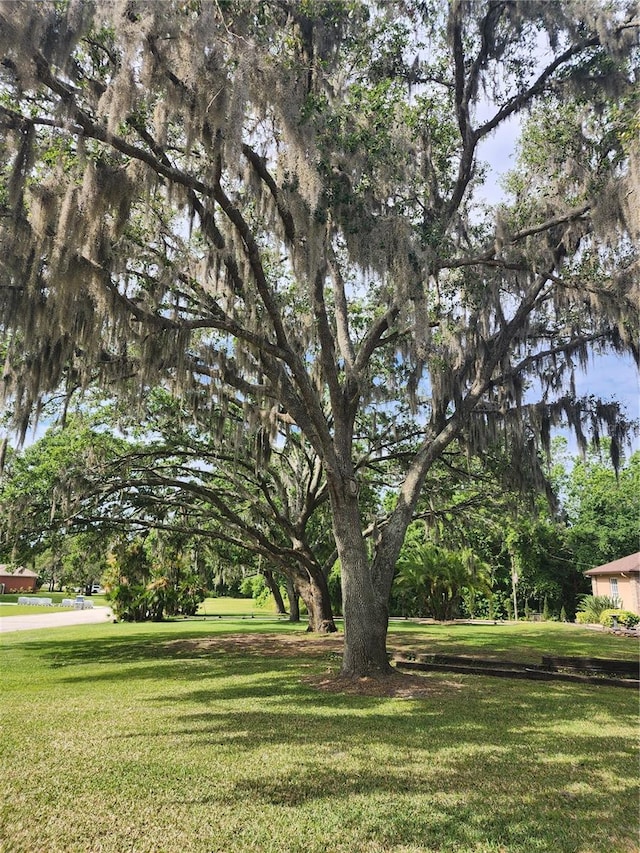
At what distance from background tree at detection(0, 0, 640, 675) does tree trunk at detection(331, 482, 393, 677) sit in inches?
1.3

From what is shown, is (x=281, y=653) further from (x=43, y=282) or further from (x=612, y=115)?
(x=612, y=115)

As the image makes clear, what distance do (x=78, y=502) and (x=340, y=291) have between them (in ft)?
25.8

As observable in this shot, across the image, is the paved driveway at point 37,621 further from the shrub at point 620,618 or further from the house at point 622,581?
the house at point 622,581

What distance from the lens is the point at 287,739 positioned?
17.3ft

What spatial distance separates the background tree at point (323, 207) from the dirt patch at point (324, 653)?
17.9 inches

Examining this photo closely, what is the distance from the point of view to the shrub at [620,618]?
20.1 metres

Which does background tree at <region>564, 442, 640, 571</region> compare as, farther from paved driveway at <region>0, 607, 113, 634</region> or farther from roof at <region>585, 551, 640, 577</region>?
paved driveway at <region>0, 607, 113, 634</region>

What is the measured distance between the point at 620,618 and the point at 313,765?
65.7 feet

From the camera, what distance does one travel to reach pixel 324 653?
38.3 ft

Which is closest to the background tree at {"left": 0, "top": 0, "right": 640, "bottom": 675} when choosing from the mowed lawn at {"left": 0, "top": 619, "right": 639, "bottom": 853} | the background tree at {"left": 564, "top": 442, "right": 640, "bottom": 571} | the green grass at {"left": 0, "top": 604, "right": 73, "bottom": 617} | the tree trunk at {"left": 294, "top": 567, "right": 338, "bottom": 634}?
the mowed lawn at {"left": 0, "top": 619, "right": 639, "bottom": 853}

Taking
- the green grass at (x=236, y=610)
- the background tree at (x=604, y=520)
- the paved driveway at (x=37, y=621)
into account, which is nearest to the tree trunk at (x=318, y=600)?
the paved driveway at (x=37, y=621)

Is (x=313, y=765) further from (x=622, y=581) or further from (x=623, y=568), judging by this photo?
(x=622, y=581)

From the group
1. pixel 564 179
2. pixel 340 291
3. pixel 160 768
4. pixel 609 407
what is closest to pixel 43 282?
pixel 340 291

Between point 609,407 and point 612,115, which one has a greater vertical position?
point 612,115
